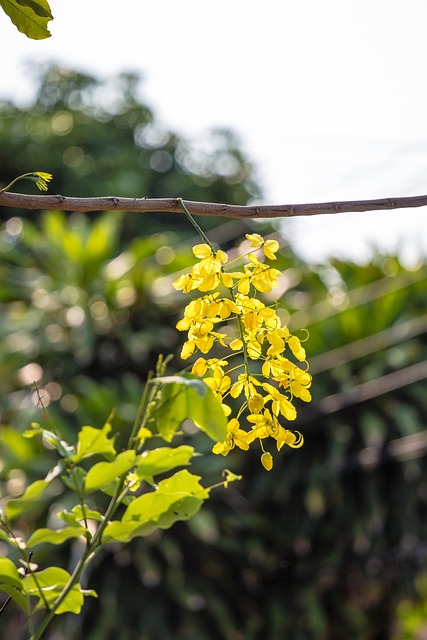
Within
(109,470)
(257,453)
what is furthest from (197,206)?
(257,453)

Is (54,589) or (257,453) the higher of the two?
(54,589)

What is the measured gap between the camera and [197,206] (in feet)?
1.85

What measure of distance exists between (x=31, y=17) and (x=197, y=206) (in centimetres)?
20

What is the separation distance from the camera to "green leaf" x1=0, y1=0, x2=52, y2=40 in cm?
63

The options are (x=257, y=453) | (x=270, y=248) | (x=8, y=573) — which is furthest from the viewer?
(x=257, y=453)

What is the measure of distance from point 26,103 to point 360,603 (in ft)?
18.6

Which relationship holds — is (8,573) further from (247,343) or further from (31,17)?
(31,17)

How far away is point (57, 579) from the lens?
551 millimetres

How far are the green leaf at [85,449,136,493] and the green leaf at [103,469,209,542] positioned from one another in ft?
0.08

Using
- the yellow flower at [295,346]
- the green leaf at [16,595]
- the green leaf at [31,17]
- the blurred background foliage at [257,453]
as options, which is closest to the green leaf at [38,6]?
the green leaf at [31,17]

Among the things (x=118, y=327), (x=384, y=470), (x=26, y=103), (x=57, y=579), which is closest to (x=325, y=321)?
(x=384, y=470)

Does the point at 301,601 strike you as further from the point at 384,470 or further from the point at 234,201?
the point at 234,201

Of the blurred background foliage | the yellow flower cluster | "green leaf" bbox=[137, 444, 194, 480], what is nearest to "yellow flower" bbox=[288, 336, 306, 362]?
the yellow flower cluster

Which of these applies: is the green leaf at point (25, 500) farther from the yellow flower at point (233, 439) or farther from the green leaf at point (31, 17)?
the green leaf at point (31, 17)
